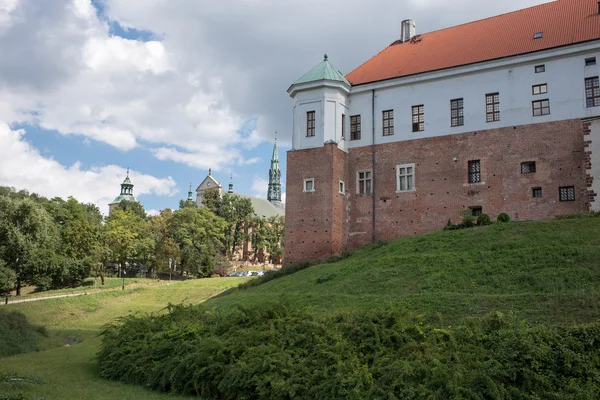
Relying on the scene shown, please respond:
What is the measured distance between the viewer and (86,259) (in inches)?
2234

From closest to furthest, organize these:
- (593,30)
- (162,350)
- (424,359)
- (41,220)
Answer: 1. (424,359)
2. (162,350)
3. (593,30)
4. (41,220)

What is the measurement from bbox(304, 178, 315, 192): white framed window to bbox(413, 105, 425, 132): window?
712 centimetres

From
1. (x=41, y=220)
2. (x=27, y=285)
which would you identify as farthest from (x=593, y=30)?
(x=27, y=285)

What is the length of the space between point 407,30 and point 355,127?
9.45 metres

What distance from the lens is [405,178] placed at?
34250 mm

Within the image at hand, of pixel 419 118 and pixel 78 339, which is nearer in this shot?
pixel 78 339

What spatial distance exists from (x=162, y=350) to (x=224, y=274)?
177ft

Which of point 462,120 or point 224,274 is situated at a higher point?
point 462,120

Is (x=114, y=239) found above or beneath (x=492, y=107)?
beneath

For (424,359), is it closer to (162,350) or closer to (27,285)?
(162,350)

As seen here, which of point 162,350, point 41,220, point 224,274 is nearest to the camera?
point 162,350

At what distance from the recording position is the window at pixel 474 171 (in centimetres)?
3203

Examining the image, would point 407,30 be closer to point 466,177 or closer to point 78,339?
point 466,177

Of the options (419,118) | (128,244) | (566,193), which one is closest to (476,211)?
(566,193)
